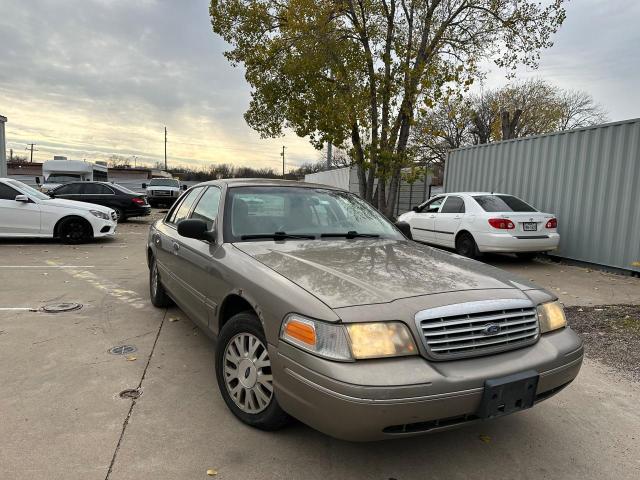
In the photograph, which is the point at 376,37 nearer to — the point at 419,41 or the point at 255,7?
the point at 419,41

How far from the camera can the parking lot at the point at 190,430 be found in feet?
7.83

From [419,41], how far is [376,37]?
1.65m

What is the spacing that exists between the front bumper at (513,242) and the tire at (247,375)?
23.0 ft

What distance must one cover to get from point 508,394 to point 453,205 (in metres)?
8.01

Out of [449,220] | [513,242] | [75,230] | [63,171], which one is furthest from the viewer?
[63,171]

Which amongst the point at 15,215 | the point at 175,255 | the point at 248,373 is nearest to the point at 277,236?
the point at 248,373

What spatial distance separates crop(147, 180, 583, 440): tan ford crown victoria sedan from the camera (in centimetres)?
206

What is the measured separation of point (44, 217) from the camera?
1015 cm

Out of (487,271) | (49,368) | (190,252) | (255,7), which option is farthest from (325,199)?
(255,7)

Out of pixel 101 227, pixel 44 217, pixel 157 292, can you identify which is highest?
pixel 44 217

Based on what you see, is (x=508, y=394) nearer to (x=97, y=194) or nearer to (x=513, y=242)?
(x=513, y=242)

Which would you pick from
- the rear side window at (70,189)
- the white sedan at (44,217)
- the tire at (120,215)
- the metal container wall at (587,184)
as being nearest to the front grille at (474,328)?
the metal container wall at (587,184)

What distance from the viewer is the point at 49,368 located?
11.5ft

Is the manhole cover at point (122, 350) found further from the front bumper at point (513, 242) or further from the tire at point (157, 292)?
the front bumper at point (513, 242)
